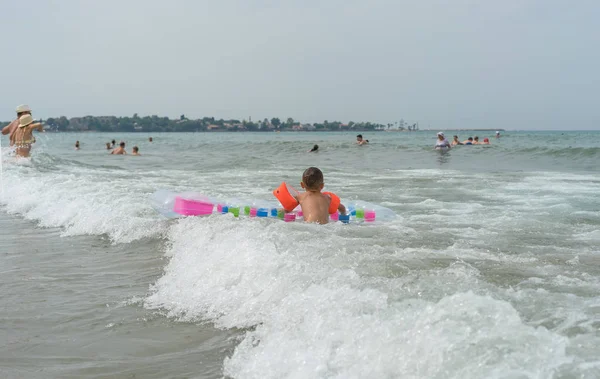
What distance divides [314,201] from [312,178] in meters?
0.29

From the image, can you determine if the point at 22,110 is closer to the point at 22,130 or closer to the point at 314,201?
the point at 22,130

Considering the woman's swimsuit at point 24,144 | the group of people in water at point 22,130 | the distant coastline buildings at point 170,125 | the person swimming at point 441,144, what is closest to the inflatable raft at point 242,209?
the group of people in water at point 22,130

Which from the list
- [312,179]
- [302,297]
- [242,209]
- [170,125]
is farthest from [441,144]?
[170,125]

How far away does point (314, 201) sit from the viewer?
6871 mm

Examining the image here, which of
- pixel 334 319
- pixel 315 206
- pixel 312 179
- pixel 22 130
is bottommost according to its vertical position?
pixel 334 319

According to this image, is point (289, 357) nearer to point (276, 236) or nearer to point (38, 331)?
point (38, 331)

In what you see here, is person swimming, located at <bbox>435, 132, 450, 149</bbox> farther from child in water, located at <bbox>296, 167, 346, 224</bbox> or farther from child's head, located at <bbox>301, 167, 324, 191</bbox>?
child's head, located at <bbox>301, 167, 324, 191</bbox>

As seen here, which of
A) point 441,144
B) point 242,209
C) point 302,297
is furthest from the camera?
point 441,144

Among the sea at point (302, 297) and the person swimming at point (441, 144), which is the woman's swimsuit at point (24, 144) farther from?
the person swimming at point (441, 144)

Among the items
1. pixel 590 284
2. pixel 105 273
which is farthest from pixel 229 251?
pixel 590 284

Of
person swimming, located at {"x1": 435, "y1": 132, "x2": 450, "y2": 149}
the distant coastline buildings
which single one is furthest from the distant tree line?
person swimming, located at {"x1": 435, "y1": 132, "x2": 450, "y2": 149}

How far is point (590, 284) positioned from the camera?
4.11m

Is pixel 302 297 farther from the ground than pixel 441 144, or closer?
closer

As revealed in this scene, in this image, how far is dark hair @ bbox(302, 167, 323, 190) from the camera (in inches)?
274
